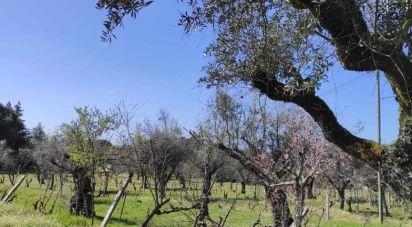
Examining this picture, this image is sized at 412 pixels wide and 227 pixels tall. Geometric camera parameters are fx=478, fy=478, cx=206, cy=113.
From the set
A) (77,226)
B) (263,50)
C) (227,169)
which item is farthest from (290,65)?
(227,169)

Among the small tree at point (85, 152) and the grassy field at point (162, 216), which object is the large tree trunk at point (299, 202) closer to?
the grassy field at point (162, 216)

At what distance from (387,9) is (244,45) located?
91.3 inches

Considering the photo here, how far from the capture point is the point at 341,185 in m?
43.2

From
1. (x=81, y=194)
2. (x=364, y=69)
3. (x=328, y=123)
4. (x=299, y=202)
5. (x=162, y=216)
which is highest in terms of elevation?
(x=364, y=69)

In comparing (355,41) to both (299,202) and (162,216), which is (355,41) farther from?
(162,216)

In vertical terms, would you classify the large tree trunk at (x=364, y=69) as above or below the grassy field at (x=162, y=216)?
above

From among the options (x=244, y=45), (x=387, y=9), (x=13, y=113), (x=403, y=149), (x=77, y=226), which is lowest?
(x=77, y=226)

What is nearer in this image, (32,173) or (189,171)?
(189,171)

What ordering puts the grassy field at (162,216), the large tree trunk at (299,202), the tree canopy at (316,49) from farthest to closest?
the grassy field at (162,216), the large tree trunk at (299,202), the tree canopy at (316,49)

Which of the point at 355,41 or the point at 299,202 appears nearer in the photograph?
the point at 355,41

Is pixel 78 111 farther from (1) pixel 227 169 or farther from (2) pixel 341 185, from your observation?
(1) pixel 227 169

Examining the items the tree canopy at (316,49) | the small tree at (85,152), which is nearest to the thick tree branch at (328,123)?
the tree canopy at (316,49)

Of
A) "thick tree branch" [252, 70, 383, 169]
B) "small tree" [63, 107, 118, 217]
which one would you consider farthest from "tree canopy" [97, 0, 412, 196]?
"small tree" [63, 107, 118, 217]

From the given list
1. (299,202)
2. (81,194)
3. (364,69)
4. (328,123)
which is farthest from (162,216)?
(364,69)
